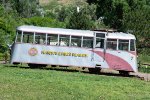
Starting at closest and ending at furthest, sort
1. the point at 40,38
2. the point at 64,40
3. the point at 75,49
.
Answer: the point at 75,49
the point at 40,38
the point at 64,40

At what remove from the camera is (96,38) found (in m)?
30.5

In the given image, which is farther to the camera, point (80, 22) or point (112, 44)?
point (80, 22)

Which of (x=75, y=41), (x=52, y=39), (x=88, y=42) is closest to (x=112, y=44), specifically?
(x=88, y=42)

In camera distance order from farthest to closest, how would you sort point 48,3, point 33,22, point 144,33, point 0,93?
1. point 48,3
2. point 33,22
3. point 144,33
4. point 0,93

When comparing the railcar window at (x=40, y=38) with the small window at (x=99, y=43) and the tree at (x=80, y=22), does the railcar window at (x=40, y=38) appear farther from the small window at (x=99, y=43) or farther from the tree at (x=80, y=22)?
the tree at (x=80, y=22)

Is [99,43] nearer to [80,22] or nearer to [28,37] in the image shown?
[28,37]

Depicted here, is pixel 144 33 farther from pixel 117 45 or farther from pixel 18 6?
pixel 18 6

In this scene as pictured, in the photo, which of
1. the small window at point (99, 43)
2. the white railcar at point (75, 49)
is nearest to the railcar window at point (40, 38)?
the white railcar at point (75, 49)

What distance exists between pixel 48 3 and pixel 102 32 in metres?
165

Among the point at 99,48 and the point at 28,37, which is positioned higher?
the point at 28,37

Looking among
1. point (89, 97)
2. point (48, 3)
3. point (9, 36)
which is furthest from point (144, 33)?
point (48, 3)

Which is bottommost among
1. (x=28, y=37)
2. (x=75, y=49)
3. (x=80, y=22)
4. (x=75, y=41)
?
(x=75, y=49)

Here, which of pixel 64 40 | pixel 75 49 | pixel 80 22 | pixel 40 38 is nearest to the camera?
pixel 75 49

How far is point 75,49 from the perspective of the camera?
30344 millimetres
